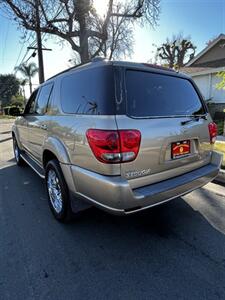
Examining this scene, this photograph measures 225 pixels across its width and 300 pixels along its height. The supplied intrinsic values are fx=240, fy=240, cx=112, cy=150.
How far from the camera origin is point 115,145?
7.29 ft

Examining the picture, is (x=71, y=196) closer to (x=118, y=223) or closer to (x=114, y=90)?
(x=118, y=223)

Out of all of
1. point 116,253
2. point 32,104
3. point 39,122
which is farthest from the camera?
point 32,104

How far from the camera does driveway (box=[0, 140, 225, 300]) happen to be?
2129 mm

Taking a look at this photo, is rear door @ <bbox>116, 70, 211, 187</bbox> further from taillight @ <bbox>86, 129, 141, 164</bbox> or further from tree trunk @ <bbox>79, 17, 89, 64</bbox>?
tree trunk @ <bbox>79, 17, 89, 64</bbox>

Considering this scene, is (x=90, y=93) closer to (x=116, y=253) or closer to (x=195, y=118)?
(x=195, y=118)

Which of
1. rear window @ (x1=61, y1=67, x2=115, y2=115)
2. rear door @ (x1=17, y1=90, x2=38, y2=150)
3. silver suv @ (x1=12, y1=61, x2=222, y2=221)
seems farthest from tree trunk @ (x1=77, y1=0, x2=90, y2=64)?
rear window @ (x1=61, y1=67, x2=115, y2=115)

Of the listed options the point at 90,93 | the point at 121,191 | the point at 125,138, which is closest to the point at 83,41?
the point at 90,93

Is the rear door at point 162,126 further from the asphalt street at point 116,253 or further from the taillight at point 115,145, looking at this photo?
the asphalt street at point 116,253

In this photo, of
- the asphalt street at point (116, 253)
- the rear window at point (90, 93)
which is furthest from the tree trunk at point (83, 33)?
the asphalt street at point (116, 253)

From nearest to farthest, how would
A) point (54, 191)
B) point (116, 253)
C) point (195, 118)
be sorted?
point (116, 253)
point (195, 118)
point (54, 191)

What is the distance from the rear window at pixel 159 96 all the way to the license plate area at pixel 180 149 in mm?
353

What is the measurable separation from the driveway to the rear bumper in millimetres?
585

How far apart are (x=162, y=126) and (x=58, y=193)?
1.73m

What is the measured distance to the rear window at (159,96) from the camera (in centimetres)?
253
